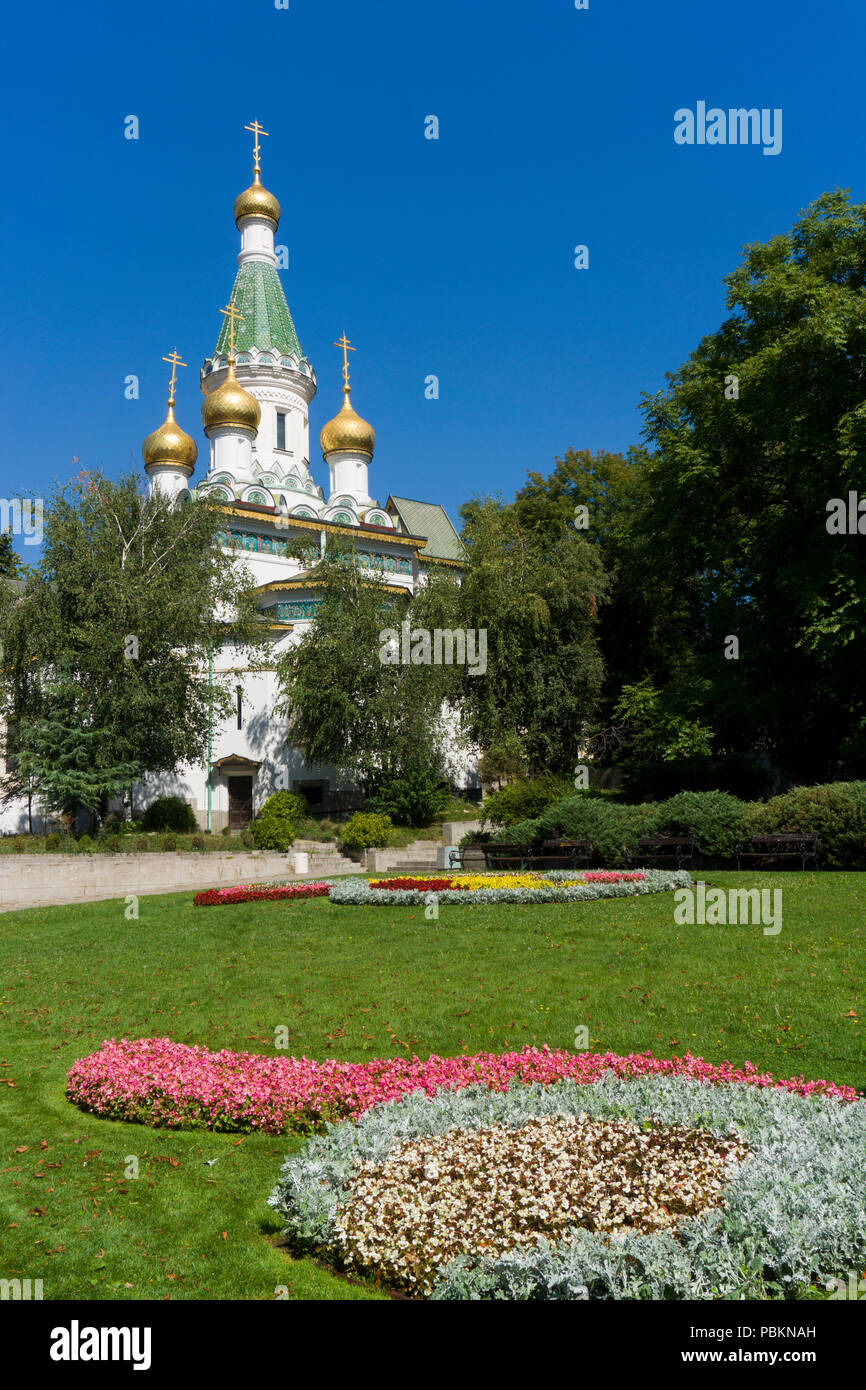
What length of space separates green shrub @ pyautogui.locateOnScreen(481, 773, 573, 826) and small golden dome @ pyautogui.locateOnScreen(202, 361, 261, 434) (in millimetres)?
25084

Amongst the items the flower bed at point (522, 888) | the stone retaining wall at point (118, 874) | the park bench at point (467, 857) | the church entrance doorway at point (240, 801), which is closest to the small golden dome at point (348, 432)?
the church entrance doorway at point (240, 801)

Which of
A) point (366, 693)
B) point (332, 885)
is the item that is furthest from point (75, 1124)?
point (366, 693)

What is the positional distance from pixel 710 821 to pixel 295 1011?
1168 centimetres

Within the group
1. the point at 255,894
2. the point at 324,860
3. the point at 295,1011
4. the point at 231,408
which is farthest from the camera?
the point at 231,408

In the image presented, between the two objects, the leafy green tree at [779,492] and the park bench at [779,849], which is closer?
the park bench at [779,849]

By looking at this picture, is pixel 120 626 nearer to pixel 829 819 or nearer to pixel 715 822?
pixel 715 822

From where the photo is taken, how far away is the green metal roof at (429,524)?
56.2 m

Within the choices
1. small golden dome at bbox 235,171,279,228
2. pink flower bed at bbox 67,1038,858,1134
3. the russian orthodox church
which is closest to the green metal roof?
the russian orthodox church

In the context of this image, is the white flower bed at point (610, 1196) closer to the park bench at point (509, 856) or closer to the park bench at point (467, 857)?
the park bench at point (509, 856)

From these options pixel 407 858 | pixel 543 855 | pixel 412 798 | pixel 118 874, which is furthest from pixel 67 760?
pixel 543 855

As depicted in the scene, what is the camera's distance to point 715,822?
19297mm

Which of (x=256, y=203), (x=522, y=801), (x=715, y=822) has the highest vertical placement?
(x=256, y=203)

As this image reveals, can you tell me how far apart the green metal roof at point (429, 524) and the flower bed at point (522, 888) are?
38.1 m

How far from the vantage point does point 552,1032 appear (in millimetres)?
8820
